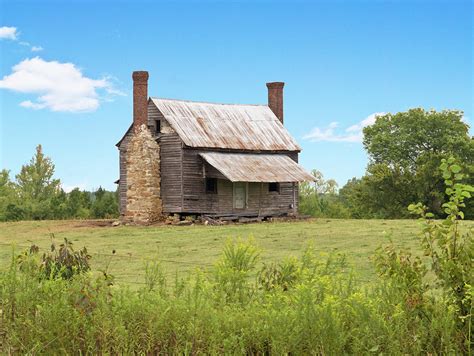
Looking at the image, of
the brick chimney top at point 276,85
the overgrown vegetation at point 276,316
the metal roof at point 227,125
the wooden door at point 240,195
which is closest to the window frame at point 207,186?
the wooden door at point 240,195

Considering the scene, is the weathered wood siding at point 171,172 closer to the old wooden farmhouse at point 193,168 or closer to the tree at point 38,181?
the old wooden farmhouse at point 193,168

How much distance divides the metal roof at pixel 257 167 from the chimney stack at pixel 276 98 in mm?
4659

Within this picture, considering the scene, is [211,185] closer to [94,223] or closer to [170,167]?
[170,167]

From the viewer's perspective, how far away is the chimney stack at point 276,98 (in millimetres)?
45062

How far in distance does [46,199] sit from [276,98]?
2176cm

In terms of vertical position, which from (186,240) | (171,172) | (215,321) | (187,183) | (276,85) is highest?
(276,85)

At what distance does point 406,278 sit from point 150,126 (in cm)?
3066

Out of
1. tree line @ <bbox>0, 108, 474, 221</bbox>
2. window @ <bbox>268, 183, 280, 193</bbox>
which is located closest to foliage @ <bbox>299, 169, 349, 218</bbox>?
tree line @ <bbox>0, 108, 474, 221</bbox>

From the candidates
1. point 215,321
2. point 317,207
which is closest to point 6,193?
point 317,207

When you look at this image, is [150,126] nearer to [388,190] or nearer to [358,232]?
[358,232]

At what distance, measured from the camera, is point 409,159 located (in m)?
55.6

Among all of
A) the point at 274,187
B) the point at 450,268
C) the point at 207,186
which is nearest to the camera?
the point at 450,268

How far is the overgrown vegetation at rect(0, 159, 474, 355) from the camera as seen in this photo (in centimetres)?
813

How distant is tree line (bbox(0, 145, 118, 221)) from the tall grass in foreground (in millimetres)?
35961
